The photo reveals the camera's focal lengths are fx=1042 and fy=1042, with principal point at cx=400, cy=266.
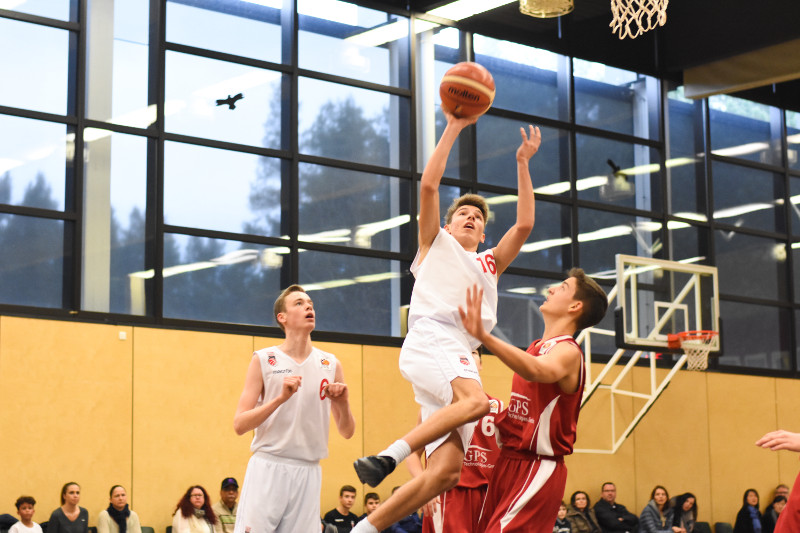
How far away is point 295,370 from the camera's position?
6.34 m

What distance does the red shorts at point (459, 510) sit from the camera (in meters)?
5.70

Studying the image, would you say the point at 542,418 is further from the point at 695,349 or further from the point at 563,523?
the point at 563,523

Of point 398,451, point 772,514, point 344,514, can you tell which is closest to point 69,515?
→ point 344,514

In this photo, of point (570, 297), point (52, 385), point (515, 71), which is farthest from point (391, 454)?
point (515, 71)

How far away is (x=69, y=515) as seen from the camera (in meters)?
10.8

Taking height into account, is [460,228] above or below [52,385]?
above

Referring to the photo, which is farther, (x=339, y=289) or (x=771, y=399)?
(x=771, y=399)

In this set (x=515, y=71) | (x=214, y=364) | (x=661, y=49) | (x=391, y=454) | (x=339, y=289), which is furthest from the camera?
(x=661, y=49)

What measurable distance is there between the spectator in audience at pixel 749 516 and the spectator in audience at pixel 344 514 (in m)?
6.69

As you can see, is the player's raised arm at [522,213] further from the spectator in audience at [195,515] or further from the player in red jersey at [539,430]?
the spectator in audience at [195,515]

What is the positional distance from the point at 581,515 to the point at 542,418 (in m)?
9.64

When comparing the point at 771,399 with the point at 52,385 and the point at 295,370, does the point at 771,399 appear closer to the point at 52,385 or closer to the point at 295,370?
the point at 52,385

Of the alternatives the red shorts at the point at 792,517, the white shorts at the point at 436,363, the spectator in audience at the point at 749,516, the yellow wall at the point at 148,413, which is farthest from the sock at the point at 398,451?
the spectator in audience at the point at 749,516

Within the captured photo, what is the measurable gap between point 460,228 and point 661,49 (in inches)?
492
